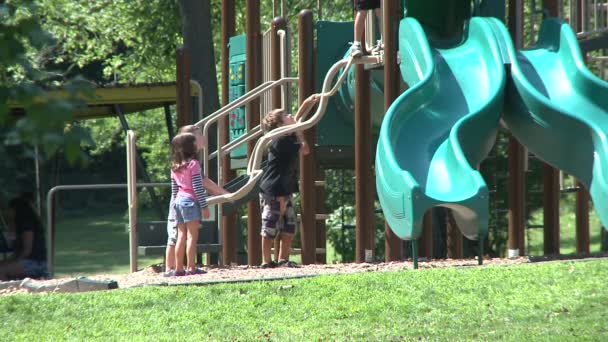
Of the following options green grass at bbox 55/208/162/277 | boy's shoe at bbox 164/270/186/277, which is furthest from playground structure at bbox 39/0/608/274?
green grass at bbox 55/208/162/277

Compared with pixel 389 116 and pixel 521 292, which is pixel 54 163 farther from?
pixel 521 292

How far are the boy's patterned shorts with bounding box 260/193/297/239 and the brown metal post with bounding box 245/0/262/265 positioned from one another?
1456 millimetres

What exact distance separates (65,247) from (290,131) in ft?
67.9

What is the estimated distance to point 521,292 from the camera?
7664 mm

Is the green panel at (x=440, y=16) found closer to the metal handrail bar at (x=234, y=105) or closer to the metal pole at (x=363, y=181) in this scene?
the metal handrail bar at (x=234, y=105)

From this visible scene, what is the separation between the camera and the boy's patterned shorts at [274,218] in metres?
10.6

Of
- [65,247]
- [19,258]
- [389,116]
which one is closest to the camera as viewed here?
[389,116]

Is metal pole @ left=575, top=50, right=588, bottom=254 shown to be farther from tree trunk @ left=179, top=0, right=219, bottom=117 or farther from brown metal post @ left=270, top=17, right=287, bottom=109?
tree trunk @ left=179, top=0, right=219, bottom=117

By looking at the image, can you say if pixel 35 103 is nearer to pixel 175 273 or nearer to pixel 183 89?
pixel 175 273

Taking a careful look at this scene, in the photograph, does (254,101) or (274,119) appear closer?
(274,119)

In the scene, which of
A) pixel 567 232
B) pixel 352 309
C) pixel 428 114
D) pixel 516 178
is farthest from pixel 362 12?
pixel 567 232

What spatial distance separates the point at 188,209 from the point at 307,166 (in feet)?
6.70

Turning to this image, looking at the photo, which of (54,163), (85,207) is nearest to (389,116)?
(54,163)

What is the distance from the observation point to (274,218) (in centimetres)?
1059
